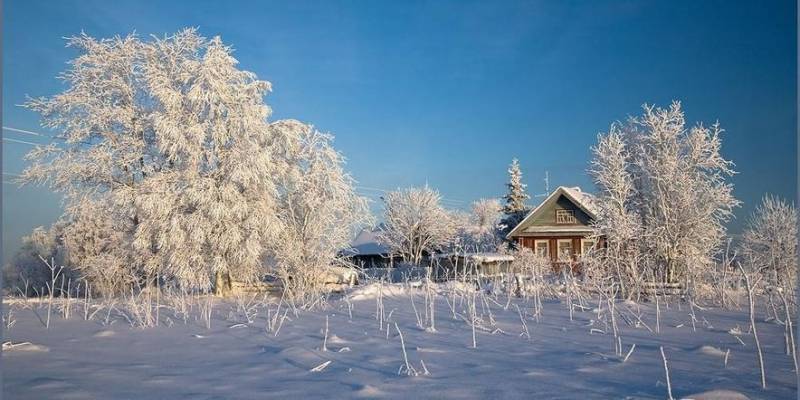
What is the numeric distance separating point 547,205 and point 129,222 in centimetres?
2502

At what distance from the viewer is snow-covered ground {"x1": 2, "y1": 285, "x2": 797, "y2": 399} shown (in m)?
4.95

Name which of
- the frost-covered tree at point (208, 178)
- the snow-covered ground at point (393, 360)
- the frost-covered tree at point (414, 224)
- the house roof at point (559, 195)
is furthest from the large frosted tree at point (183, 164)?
the frost-covered tree at point (414, 224)

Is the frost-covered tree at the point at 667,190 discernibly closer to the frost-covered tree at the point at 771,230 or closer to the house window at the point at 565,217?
the frost-covered tree at the point at 771,230

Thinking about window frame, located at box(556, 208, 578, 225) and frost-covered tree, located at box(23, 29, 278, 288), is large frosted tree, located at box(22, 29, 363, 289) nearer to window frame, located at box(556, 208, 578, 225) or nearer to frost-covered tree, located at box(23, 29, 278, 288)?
frost-covered tree, located at box(23, 29, 278, 288)

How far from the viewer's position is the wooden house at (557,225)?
112 ft

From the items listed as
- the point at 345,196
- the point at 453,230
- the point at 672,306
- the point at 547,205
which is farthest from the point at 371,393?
the point at 453,230

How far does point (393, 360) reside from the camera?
6406mm

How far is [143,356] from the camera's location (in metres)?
7.09

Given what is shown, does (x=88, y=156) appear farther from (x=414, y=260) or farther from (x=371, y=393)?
(x=414, y=260)

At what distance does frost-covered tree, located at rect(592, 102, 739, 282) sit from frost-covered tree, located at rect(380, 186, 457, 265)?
90.3 feet

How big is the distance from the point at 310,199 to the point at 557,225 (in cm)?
2047

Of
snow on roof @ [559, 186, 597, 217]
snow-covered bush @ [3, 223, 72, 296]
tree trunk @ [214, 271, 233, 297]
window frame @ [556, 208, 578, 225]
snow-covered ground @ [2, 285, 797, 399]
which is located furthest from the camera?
window frame @ [556, 208, 578, 225]

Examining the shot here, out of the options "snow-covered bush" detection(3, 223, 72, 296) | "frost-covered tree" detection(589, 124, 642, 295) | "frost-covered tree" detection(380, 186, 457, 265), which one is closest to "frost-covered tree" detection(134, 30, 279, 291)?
"frost-covered tree" detection(589, 124, 642, 295)

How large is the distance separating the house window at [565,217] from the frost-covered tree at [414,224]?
12441 millimetres
